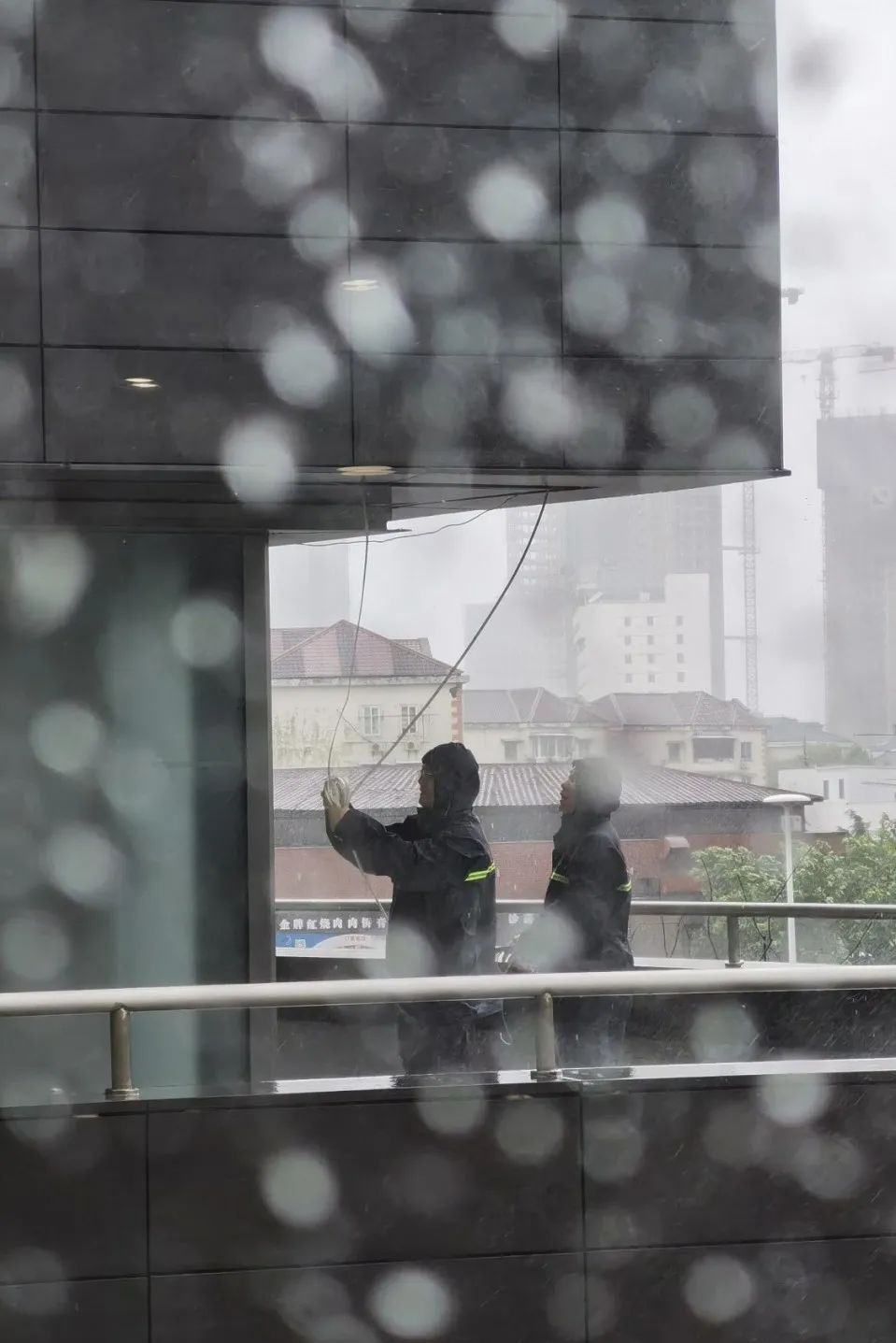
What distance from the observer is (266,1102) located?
3.17 meters

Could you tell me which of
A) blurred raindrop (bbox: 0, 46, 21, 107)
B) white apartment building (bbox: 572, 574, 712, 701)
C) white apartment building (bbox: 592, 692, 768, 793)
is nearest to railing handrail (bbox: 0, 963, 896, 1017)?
blurred raindrop (bbox: 0, 46, 21, 107)

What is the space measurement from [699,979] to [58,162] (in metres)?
2.95

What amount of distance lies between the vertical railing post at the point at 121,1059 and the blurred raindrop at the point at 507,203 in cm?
256

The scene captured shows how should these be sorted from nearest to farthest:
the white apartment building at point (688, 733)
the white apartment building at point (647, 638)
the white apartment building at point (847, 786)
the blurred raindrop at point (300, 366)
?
the blurred raindrop at point (300, 366)
the white apartment building at point (847, 786)
the white apartment building at point (688, 733)
the white apartment building at point (647, 638)

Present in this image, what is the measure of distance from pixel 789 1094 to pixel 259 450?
2.29m

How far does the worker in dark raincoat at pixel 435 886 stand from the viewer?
4188mm

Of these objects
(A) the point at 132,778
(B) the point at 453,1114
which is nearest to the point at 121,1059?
(B) the point at 453,1114

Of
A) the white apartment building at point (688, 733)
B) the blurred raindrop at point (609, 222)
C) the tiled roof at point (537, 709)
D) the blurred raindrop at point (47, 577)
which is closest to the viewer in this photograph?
the blurred raindrop at point (609, 222)

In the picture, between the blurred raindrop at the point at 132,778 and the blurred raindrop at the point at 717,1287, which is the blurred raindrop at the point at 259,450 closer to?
the blurred raindrop at the point at 132,778

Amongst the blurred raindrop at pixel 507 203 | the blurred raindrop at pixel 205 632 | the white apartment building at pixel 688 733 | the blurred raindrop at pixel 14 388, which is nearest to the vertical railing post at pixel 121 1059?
the blurred raindrop at pixel 205 632

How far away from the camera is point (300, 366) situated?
4.05 meters

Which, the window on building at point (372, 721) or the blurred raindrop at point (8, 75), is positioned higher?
the blurred raindrop at point (8, 75)

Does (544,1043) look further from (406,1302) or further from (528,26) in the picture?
(528,26)

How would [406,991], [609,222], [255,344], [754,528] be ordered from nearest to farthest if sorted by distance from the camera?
[406,991], [255,344], [609,222], [754,528]
